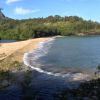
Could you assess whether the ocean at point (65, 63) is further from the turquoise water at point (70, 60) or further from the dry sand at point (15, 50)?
the dry sand at point (15, 50)

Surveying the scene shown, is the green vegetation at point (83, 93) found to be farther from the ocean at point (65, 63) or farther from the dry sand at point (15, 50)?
the dry sand at point (15, 50)

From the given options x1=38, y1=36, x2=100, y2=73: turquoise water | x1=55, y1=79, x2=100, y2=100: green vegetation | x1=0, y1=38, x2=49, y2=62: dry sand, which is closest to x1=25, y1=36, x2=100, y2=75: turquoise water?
x1=38, y1=36, x2=100, y2=73: turquoise water

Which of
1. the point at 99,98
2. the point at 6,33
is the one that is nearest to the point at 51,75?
the point at 99,98

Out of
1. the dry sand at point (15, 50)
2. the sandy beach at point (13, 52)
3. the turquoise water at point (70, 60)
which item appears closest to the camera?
the turquoise water at point (70, 60)

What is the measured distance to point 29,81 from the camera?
91.9ft

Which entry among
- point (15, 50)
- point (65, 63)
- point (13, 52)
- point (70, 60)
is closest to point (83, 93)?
point (65, 63)

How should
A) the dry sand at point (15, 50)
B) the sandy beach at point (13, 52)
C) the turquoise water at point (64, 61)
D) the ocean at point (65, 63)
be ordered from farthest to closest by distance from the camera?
the dry sand at point (15, 50) → the sandy beach at point (13, 52) → the turquoise water at point (64, 61) → the ocean at point (65, 63)

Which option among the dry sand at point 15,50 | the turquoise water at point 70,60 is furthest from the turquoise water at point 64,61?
the dry sand at point 15,50

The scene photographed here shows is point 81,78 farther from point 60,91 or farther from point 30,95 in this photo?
point 30,95

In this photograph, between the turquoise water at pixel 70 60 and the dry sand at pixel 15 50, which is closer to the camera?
the turquoise water at pixel 70 60

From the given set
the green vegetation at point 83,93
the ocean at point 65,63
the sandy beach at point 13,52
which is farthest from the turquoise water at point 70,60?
the green vegetation at point 83,93

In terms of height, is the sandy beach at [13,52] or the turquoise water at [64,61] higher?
the sandy beach at [13,52]

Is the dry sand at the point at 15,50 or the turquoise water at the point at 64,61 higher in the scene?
the dry sand at the point at 15,50

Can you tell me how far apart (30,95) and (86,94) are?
12.0 feet
